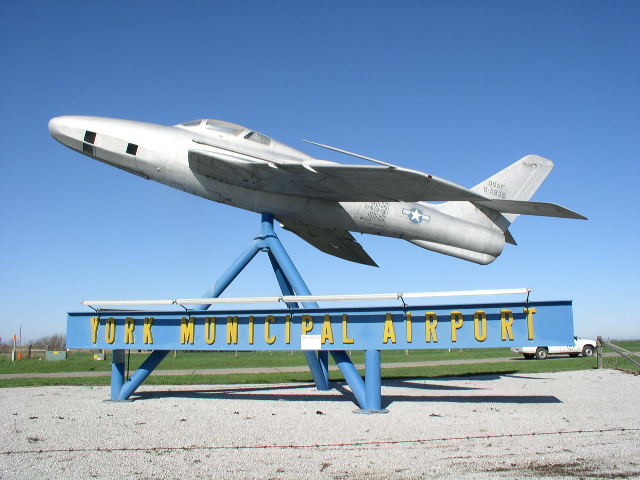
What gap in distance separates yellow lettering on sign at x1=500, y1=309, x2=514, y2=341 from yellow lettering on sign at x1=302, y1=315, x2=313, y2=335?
154 inches

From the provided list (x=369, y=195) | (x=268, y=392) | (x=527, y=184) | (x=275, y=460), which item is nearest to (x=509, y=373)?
(x=527, y=184)

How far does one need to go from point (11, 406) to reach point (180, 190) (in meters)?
6.15

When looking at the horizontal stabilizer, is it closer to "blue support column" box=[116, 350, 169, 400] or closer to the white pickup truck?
"blue support column" box=[116, 350, 169, 400]

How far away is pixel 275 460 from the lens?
22.6 feet

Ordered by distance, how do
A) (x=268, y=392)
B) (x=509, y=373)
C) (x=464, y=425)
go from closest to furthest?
(x=464, y=425), (x=268, y=392), (x=509, y=373)

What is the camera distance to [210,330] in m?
12.0

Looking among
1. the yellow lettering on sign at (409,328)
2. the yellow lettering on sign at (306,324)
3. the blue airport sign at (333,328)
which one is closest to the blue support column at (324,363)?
the blue airport sign at (333,328)

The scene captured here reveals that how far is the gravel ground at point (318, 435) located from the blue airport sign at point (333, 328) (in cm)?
138

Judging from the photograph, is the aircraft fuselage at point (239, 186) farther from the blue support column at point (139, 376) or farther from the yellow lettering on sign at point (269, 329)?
the blue support column at point (139, 376)

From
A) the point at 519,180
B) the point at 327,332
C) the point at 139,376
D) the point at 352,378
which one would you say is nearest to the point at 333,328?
the point at 327,332

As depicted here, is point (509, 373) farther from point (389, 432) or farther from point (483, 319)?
point (389, 432)

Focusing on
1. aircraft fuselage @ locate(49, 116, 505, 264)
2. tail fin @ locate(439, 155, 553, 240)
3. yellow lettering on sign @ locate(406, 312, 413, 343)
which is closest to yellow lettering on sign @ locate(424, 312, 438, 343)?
yellow lettering on sign @ locate(406, 312, 413, 343)

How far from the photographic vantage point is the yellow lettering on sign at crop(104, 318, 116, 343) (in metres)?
12.6

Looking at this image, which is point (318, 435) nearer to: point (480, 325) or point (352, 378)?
point (352, 378)
